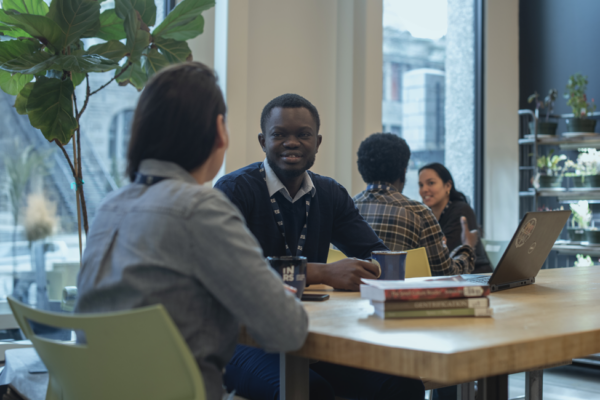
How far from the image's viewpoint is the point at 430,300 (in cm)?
108

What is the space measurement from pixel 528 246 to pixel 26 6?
6.46ft

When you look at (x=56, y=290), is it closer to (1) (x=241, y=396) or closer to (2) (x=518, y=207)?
(1) (x=241, y=396)

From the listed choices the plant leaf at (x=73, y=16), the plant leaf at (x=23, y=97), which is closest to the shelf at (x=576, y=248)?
the plant leaf at (x=73, y=16)

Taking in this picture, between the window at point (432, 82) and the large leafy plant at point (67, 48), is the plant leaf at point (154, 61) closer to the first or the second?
the large leafy plant at point (67, 48)

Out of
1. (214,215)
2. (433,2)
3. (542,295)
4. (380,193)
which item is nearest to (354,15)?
(433,2)

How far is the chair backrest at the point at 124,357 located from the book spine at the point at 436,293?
41 centimetres

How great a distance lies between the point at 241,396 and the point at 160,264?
0.76 metres

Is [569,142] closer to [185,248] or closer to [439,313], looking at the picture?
[439,313]

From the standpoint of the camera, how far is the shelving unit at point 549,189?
446cm

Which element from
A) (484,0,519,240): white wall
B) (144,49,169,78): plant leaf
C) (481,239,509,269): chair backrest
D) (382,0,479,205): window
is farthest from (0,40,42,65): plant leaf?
(484,0,519,240): white wall

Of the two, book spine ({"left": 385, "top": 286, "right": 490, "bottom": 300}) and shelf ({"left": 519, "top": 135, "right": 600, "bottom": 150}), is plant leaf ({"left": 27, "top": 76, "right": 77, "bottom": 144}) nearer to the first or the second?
book spine ({"left": 385, "top": 286, "right": 490, "bottom": 300})

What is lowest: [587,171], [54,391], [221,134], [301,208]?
[54,391]

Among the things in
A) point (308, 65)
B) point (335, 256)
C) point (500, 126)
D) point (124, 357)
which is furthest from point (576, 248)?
point (124, 357)

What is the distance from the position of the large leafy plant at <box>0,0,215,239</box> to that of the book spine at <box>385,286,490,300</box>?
148cm
